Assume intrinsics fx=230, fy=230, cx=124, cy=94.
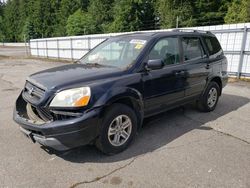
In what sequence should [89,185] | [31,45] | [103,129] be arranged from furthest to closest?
[31,45] < [103,129] < [89,185]

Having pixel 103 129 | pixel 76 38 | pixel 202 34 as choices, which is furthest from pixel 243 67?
pixel 76 38

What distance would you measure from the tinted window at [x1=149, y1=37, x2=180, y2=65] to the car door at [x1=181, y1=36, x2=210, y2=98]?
9.3 inches

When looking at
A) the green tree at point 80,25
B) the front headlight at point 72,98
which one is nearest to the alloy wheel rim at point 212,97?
the front headlight at point 72,98

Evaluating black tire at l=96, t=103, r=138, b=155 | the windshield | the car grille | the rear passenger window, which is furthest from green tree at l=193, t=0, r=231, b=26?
the car grille

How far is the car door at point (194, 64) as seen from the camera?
4.54 metres

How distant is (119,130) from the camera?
11.4 feet

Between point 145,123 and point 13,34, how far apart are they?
7660 centimetres

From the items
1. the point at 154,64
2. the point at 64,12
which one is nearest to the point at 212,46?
the point at 154,64

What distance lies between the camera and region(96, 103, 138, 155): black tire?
3223 mm

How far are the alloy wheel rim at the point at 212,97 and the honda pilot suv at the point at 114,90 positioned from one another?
271mm

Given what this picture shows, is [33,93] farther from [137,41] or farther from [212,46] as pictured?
[212,46]

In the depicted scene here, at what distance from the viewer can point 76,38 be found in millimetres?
19141

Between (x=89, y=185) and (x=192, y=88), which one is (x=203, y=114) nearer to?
(x=192, y=88)

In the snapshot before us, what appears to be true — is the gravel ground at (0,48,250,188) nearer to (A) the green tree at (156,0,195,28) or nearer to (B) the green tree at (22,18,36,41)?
(A) the green tree at (156,0,195,28)
